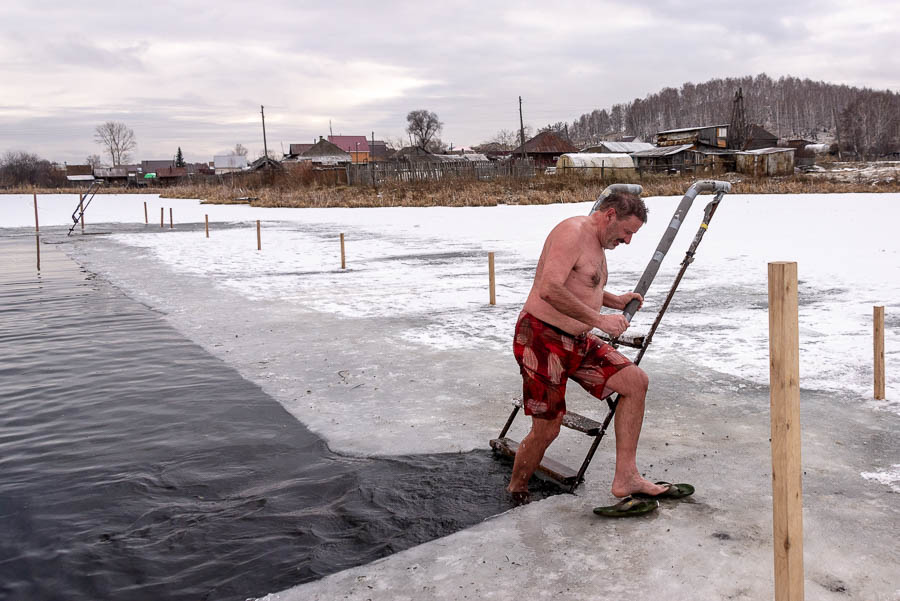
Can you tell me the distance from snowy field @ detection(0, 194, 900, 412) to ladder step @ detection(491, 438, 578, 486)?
2.67 metres

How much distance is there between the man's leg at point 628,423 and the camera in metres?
3.96

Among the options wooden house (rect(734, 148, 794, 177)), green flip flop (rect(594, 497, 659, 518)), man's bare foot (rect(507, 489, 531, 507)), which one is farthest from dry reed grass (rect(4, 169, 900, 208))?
green flip flop (rect(594, 497, 659, 518))

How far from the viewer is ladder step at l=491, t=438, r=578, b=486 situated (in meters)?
4.39

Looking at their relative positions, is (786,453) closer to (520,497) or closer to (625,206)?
(625,206)

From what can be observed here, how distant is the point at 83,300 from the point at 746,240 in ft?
45.8

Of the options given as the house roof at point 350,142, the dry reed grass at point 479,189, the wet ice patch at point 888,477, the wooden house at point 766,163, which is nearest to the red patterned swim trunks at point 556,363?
the wet ice patch at point 888,477

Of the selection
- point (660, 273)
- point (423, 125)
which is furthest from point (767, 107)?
point (660, 273)

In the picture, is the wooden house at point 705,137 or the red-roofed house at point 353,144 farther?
the red-roofed house at point 353,144

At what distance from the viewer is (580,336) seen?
402 centimetres

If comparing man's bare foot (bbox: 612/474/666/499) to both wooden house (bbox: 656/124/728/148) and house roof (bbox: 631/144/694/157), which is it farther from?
wooden house (bbox: 656/124/728/148)

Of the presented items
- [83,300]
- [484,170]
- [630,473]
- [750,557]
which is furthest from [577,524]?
[484,170]

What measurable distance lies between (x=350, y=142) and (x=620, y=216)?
370 ft

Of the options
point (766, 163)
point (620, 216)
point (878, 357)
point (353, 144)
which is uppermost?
point (353, 144)

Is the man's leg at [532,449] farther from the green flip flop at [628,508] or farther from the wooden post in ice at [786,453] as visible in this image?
the wooden post in ice at [786,453]
